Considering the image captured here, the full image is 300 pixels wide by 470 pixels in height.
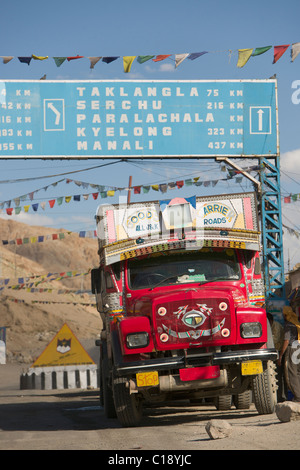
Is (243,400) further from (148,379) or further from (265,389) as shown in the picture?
(148,379)

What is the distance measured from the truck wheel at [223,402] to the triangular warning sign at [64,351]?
31.1ft

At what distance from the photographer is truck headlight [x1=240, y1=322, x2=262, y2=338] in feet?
35.1

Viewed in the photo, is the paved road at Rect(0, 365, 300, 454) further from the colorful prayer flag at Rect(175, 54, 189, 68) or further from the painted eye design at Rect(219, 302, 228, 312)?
the colorful prayer flag at Rect(175, 54, 189, 68)

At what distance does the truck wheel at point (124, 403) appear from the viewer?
36.1ft

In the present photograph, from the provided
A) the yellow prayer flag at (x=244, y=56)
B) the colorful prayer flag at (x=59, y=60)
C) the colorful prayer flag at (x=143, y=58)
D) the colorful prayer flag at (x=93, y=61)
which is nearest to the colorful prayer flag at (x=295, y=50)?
the yellow prayer flag at (x=244, y=56)

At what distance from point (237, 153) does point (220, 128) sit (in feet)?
3.11

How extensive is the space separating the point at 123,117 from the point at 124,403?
1373cm

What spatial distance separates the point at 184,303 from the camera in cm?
1059

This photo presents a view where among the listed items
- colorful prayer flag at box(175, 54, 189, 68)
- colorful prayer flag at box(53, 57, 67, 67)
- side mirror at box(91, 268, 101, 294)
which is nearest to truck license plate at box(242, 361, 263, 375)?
side mirror at box(91, 268, 101, 294)

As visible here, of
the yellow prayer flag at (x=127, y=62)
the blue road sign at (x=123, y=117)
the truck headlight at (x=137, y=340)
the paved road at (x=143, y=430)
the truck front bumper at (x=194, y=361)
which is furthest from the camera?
the blue road sign at (x=123, y=117)

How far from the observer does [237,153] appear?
24.1 m

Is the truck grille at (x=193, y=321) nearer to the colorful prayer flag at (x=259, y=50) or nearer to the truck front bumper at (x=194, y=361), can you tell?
the truck front bumper at (x=194, y=361)

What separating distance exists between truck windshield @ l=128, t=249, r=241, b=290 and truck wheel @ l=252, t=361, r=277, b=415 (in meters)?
1.45

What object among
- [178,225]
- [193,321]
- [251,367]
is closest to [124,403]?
[193,321]
